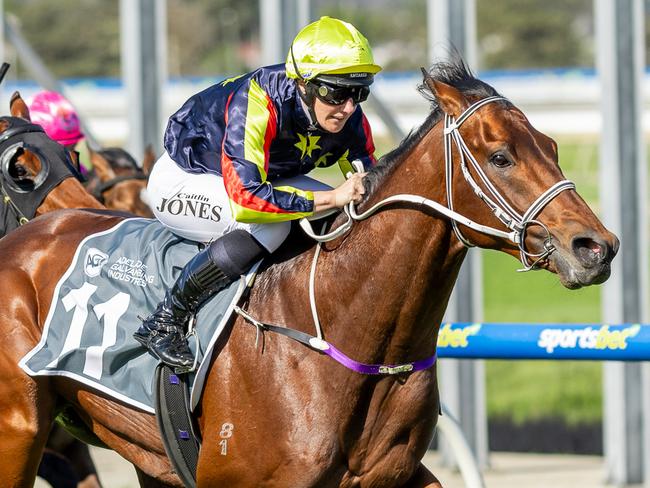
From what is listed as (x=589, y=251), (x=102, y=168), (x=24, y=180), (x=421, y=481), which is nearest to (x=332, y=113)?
(x=589, y=251)

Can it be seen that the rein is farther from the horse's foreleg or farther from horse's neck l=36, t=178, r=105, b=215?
horse's neck l=36, t=178, r=105, b=215

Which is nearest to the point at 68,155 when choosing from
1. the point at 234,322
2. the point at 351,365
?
the point at 234,322

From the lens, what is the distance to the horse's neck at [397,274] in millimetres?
3477

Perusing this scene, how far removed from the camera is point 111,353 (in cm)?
402

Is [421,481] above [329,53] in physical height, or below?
below

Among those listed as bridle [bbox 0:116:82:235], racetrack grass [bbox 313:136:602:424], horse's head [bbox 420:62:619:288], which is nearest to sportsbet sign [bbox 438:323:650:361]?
racetrack grass [bbox 313:136:602:424]

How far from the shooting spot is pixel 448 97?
345 centimetres

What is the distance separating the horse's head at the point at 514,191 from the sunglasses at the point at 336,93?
0.27 m

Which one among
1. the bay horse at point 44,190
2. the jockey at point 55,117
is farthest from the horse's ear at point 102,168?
the bay horse at point 44,190

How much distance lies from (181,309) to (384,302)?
69cm

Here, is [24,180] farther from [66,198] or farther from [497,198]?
[497,198]

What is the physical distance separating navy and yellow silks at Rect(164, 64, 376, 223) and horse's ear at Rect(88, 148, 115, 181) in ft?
8.78

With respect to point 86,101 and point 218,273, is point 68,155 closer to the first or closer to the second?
point 218,273

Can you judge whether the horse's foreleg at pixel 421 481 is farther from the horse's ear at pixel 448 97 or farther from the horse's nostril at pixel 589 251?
A: the horse's ear at pixel 448 97
